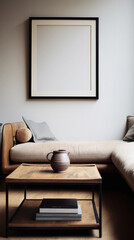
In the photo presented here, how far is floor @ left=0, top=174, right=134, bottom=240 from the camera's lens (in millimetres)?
1807

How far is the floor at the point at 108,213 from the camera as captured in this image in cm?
181

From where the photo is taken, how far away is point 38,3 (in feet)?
12.8

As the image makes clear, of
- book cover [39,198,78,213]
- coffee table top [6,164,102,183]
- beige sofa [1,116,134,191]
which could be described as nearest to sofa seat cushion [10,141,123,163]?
beige sofa [1,116,134,191]

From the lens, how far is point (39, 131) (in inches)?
137

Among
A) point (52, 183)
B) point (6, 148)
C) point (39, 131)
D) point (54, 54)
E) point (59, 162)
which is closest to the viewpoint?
point (52, 183)

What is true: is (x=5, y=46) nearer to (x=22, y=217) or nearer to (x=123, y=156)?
(x=123, y=156)

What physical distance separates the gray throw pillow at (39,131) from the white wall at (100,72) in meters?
0.34

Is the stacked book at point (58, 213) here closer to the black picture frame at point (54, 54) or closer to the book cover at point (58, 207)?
the book cover at point (58, 207)

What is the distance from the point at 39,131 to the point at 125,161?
1.45 m

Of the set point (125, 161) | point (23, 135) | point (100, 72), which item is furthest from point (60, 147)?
point (100, 72)

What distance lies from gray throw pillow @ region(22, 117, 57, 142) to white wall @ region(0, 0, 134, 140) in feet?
1.11

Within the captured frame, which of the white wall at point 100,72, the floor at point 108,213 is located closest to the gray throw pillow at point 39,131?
the white wall at point 100,72

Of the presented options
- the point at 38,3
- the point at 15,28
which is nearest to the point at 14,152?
the point at 15,28

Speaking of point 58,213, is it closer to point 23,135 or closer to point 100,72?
point 23,135
